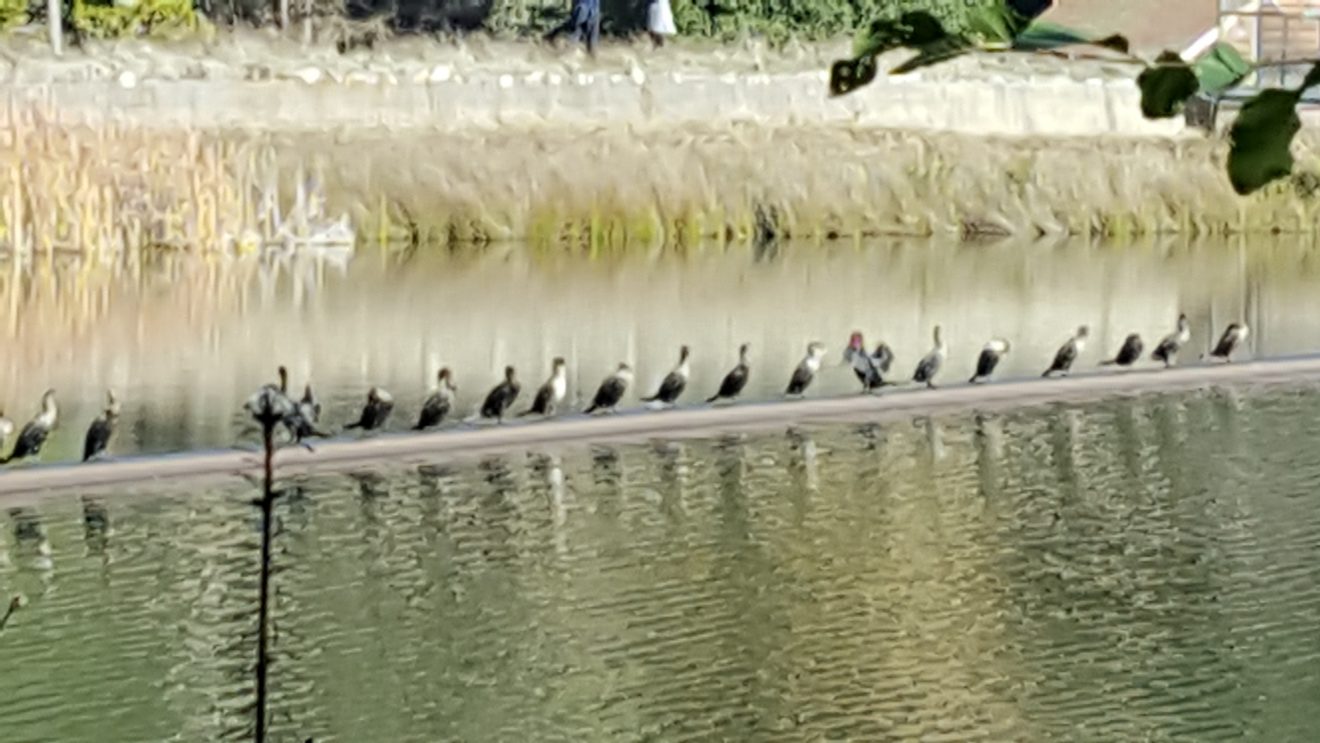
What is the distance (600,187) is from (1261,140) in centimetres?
3323

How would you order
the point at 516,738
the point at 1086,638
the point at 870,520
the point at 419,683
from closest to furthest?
the point at 516,738 → the point at 419,683 → the point at 1086,638 → the point at 870,520

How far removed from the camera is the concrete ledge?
14992 mm

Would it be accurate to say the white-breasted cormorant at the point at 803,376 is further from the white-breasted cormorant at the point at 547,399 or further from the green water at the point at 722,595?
the white-breasted cormorant at the point at 547,399

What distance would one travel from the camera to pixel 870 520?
15.7 meters

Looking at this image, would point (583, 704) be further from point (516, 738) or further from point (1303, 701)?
point (1303, 701)

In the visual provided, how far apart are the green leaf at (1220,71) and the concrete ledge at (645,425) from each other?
11904 millimetres

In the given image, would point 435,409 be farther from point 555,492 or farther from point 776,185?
point 776,185

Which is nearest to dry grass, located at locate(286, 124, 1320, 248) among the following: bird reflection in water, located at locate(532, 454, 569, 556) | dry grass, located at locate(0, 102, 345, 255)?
dry grass, located at locate(0, 102, 345, 255)

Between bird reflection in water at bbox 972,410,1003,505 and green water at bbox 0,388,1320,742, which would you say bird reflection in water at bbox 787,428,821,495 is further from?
bird reflection in water at bbox 972,410,1003,505

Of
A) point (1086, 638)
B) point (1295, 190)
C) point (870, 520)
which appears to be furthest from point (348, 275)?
point (1086, 638)

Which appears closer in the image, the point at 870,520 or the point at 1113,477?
the point at 870,520

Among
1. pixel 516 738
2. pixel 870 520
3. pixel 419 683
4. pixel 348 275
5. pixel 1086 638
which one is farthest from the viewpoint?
pixel 348 275

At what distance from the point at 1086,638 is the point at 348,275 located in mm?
20351

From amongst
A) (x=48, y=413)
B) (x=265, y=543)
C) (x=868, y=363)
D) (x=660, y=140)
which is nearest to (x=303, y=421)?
(x=48, y=413)
